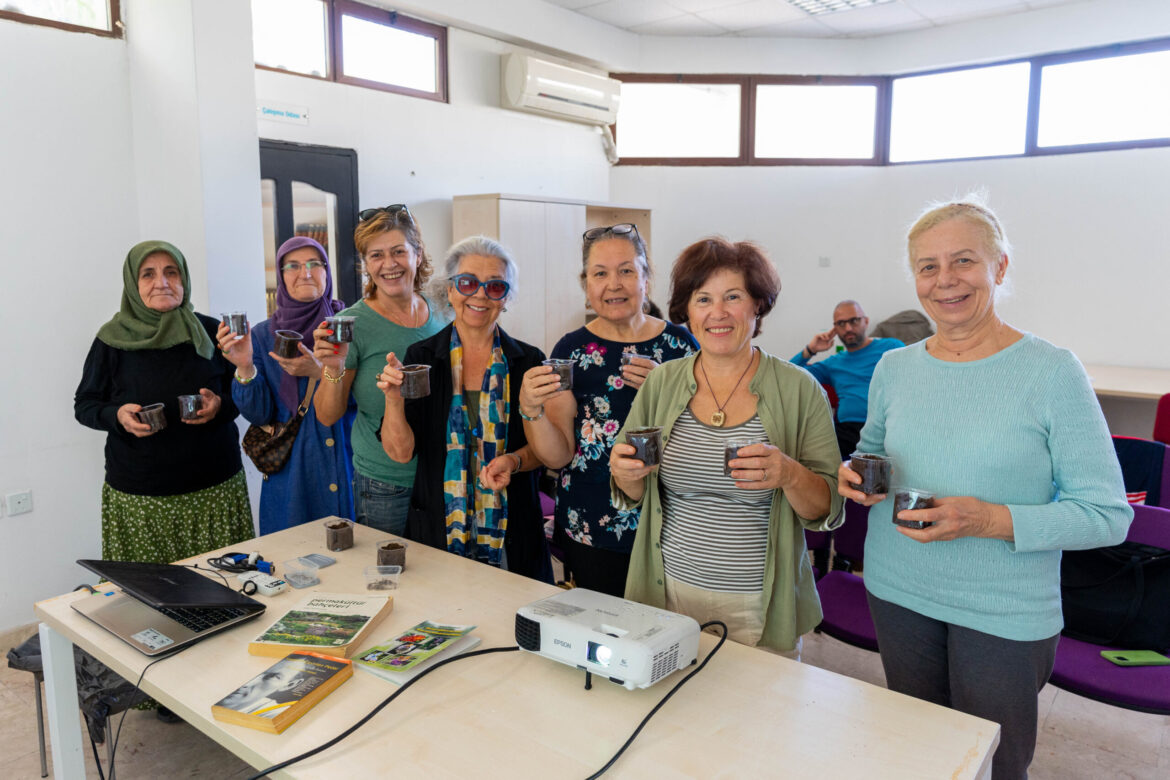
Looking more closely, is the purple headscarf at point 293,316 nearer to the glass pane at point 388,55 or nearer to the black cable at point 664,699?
the black cable at point 664,699

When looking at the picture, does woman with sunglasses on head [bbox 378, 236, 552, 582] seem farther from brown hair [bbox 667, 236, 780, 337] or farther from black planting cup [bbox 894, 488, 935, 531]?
black planting cup [bbox 894, 488, 935, 531]

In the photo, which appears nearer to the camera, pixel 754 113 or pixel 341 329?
pixel 341 329

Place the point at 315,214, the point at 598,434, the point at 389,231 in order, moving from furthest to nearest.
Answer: the point at 315,214 < the point at 389,231 < the point at 598,434

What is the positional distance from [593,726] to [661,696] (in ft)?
0.50

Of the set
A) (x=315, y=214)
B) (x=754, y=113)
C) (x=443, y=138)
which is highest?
(x=754, y=113)

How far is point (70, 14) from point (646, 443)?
3.45 metres

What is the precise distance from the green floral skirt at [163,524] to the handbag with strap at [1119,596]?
2768 mm

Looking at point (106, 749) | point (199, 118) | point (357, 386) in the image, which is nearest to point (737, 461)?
point (357, 386)

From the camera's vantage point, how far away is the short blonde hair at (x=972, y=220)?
164cm

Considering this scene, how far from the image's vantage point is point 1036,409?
4.97 feet

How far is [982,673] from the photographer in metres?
1.58

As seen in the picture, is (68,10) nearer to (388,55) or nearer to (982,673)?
(388,55)

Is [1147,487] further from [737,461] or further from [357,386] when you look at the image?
[357,386]

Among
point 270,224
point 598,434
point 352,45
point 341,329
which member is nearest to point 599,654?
point 598,434
